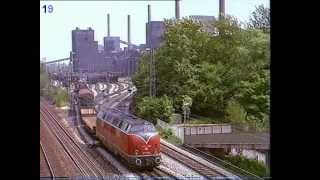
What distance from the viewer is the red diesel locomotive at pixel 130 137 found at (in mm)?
2361

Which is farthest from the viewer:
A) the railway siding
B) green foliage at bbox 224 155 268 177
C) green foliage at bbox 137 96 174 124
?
green foliage at bbox 137 96 174 124

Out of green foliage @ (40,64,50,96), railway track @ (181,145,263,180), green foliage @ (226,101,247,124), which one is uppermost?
green foliage @ (40,64,50,96)

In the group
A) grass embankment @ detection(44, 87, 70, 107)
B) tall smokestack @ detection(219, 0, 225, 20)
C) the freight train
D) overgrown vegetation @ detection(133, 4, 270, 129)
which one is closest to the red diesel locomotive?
the freight train

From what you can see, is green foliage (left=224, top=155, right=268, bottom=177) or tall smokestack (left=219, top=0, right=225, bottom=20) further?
tall smokestack (left=219, top=0, right=225, bottom=20)

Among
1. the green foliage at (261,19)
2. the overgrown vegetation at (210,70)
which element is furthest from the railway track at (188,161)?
the green foliage at (261,19)

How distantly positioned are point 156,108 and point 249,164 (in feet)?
2.07

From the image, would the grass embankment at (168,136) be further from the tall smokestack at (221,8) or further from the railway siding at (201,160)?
the tall smokestack at (221,8)

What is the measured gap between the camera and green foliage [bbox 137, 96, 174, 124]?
96.0 inches

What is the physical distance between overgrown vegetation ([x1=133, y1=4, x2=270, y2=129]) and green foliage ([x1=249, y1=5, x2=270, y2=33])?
0.16ft

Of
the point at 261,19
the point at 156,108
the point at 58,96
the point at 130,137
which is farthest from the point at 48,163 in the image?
the point at 261,19

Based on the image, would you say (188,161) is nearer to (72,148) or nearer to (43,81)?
(72,148)

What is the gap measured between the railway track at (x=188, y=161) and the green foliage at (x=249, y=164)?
11 cm

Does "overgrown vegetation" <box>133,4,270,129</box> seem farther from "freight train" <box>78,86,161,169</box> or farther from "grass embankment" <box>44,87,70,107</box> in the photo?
"grass embankment" <box>44,87,70,107</box>
